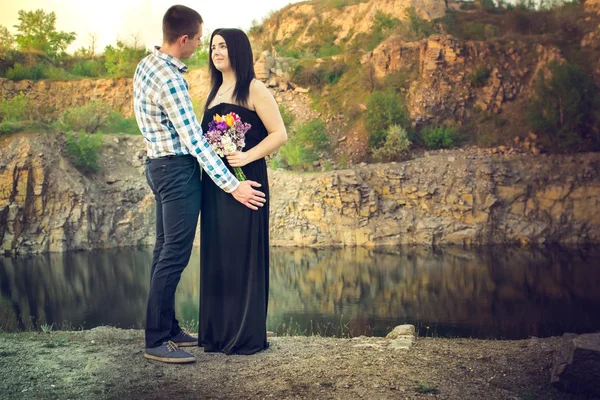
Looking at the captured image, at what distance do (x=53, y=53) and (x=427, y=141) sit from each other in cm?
2445

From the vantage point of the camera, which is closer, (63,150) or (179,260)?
(179,260)

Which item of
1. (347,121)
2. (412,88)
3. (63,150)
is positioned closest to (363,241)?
(347,121)

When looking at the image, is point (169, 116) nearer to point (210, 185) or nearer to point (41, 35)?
point (210, 185)

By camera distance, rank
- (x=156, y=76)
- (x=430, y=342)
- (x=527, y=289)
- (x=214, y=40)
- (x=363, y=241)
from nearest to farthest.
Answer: (x=156, y=76) < (x=214, y=40) < (x=430, y=342) < (x=527, y=289) < (x=363, y=241)

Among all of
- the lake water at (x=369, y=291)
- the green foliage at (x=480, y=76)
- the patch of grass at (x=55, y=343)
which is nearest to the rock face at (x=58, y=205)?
the lake water at (x=369, y=291)

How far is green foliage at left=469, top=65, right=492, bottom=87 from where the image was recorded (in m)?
32.6

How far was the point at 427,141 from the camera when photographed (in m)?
30.0

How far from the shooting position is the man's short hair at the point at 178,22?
5.47 metres

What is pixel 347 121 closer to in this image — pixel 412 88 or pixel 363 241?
pixel 412 88

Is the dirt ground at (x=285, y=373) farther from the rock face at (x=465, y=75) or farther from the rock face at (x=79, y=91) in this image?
the rock face at (x=79, y=91)

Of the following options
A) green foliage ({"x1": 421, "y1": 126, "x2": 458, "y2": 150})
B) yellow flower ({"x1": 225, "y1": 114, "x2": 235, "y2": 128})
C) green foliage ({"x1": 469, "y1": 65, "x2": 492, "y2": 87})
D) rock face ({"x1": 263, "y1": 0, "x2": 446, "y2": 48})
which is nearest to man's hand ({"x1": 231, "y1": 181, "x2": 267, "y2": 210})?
yellow flower ({"x1": 225, "y1": 114, "x2": 235, "y2": 128})

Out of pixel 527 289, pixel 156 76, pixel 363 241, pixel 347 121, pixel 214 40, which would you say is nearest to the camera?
pixel 156 76

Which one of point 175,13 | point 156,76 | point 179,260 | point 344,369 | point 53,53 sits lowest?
point 344,369

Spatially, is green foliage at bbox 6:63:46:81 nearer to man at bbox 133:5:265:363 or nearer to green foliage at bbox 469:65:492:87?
green foliage at bbox 469:65:492:87
